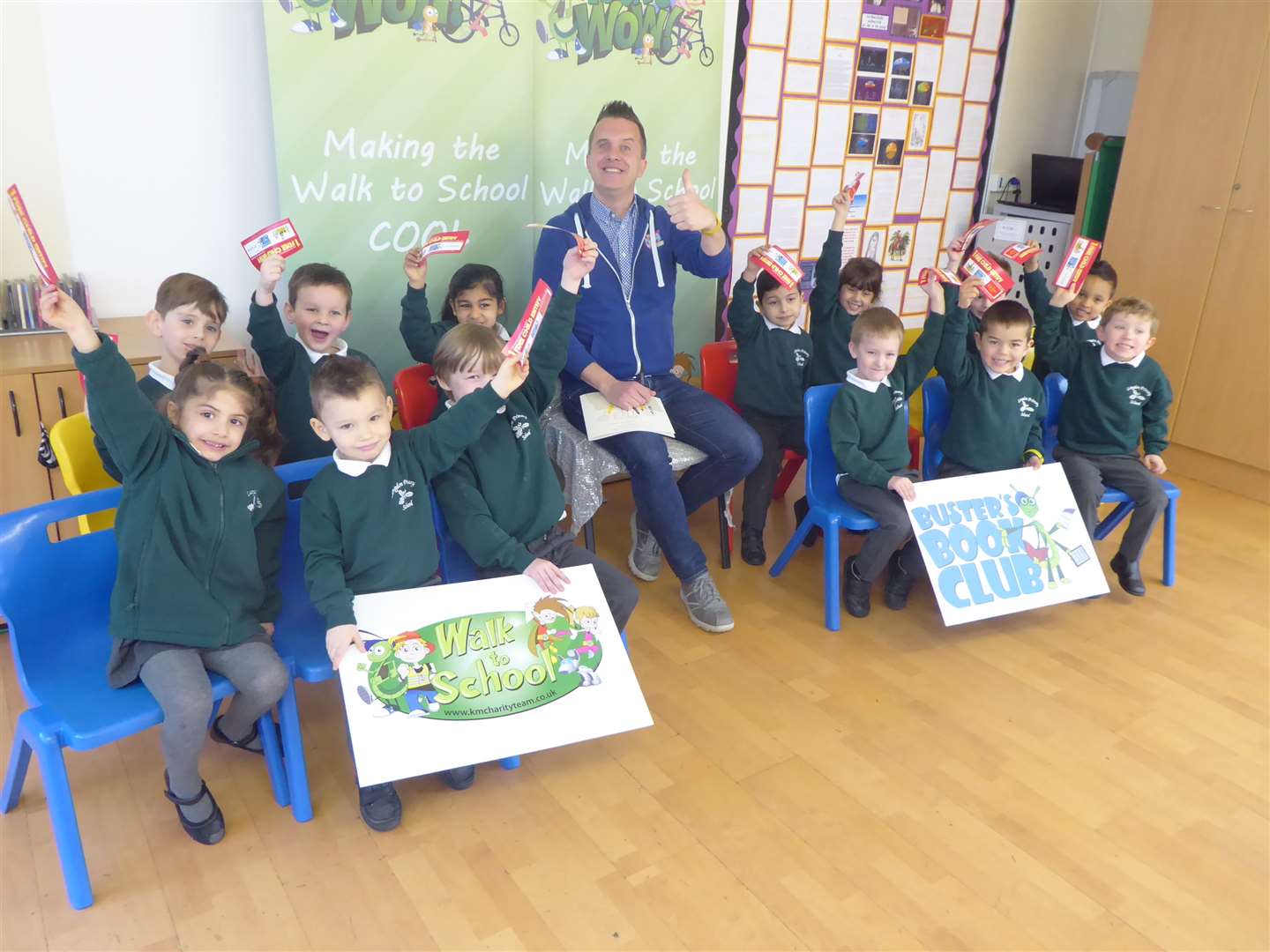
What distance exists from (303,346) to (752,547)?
5.20ft

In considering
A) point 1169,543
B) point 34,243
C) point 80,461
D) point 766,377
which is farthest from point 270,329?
point 1169,543

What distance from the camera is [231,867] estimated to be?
181cm

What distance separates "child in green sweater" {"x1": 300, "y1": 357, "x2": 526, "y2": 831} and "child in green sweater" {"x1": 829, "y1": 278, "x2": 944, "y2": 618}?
3.91 feet

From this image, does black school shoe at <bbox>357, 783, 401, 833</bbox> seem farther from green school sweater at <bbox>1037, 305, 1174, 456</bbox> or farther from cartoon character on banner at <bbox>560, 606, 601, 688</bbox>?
green school sweater at <bbox>1037, 305, 1174, 456</bbox>

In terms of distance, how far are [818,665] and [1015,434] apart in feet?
3.38

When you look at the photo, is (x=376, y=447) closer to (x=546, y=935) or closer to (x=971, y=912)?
(x=546, y=935)

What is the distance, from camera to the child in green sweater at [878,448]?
9.02 feet

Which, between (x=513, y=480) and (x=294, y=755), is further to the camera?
(x=513, y=480)

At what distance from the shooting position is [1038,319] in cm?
328

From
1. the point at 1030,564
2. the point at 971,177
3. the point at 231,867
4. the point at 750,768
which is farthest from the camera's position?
the point at 971,177

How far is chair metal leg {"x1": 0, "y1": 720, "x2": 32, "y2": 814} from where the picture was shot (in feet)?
6.14

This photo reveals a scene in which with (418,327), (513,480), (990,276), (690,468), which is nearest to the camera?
(513,480)

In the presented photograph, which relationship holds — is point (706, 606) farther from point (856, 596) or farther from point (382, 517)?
point (382, 517)

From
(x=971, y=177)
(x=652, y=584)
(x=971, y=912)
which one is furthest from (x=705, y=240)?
(x=971, y=177)
